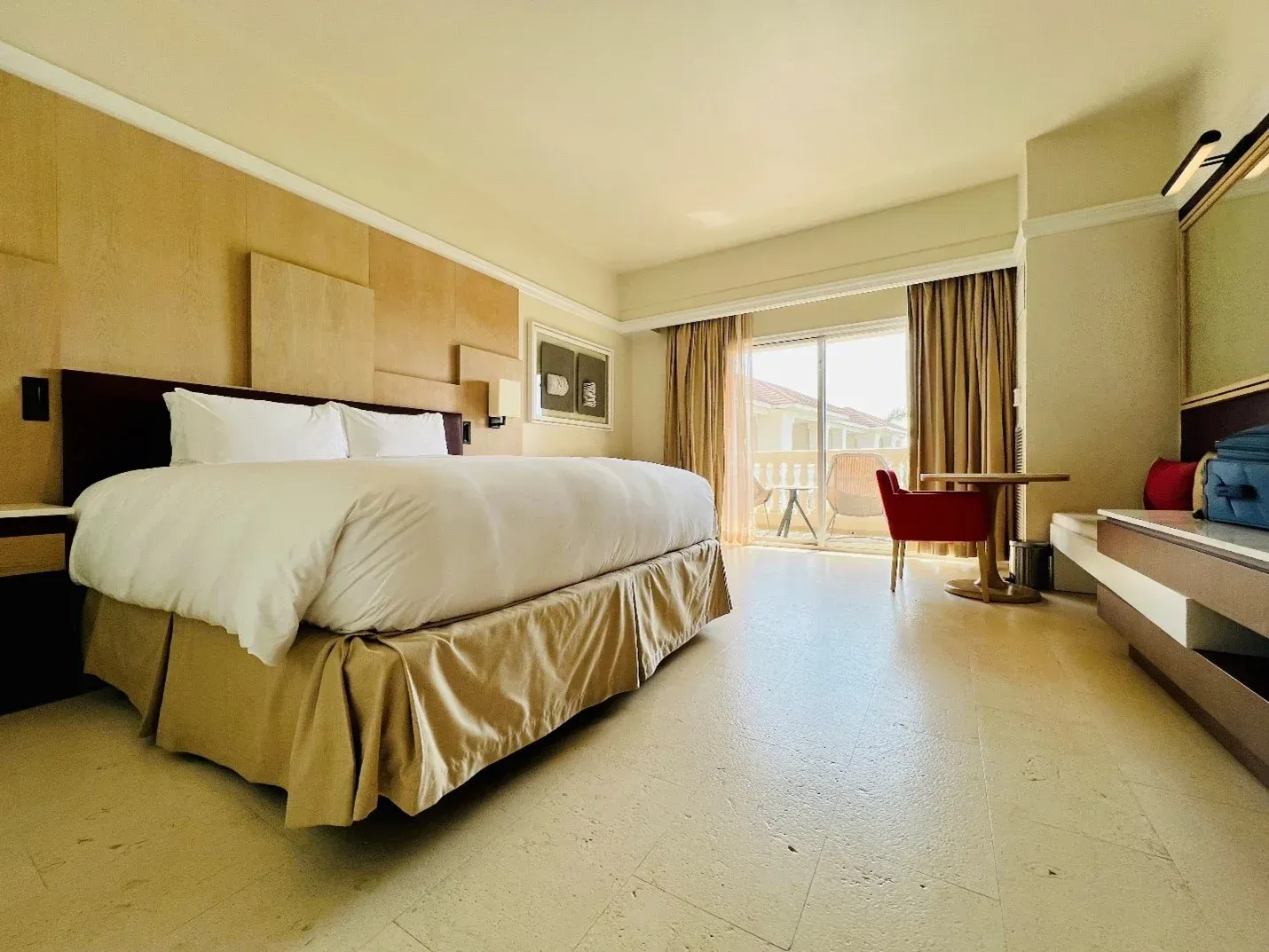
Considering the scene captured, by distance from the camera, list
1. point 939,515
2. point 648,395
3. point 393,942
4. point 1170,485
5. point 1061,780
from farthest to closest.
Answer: point 648,395 < point 939,515 < point 1170,485 < point 1061,780 < point 393,942

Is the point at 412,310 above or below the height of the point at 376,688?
above

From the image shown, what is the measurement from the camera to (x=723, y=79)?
2818 millimetres

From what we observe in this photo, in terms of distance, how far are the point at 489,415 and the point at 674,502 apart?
238cm

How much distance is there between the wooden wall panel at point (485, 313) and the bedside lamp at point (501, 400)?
312mm

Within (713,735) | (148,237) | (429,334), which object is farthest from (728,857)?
(429,334)

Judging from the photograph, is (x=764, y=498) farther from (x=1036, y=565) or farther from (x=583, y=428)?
(x=1036, y=565)

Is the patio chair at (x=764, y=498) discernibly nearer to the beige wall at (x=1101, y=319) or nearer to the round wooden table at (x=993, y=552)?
the round wooden table at (x=993, y=552)

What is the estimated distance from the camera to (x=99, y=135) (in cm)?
218

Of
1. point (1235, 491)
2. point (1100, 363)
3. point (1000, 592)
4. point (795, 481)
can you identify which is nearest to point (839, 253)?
point (1100, 363)

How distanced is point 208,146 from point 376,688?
2986mm

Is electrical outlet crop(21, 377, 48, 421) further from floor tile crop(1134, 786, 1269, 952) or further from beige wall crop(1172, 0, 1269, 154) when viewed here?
beige wall crop(1172, 0, 1269, 154)

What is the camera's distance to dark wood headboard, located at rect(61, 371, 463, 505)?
205 cm

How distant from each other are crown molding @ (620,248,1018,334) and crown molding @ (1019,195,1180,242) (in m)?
0.47

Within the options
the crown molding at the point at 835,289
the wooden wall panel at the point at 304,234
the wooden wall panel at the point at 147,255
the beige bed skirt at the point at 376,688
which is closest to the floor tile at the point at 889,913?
the beige bed skirt at the point at 376,688
